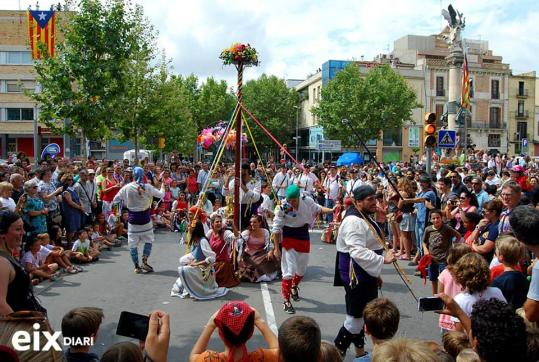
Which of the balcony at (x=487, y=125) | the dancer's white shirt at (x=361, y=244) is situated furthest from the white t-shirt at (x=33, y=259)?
the balcony at (x=487, y=125)

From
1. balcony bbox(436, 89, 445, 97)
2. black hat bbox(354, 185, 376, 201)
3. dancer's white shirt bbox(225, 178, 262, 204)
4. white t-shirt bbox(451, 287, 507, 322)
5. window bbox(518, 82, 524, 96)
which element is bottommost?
white t-shirt bbox(451, 287, 507, 322)

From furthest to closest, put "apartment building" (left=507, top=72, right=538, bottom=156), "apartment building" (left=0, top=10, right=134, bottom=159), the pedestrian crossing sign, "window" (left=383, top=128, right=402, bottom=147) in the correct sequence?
"apartment building" (left=507, top=72, right=538, bottom=156) < "window" (left=383, top=128, right=402, bottom=147) < "apartment building" (left=0, top=10, right=134, bottom=159) < the pedestrian crossing sign

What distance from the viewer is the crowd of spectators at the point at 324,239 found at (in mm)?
2781

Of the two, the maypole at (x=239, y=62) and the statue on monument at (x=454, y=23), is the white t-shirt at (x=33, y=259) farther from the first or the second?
the statue on monument at (x=454, y=23)

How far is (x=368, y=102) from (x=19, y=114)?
31026 mm

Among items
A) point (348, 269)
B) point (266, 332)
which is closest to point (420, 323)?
point (348, 269)

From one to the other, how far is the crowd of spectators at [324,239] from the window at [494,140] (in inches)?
1438

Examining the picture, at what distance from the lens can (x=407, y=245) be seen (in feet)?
35.9

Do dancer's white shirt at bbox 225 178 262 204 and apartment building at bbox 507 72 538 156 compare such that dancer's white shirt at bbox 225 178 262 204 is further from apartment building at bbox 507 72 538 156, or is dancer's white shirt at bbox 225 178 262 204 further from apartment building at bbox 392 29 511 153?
apartment building at bbox 507 72 538 156

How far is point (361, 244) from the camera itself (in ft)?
17.0

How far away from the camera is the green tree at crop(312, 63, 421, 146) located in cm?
4134

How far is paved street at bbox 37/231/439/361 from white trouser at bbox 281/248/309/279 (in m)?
0.52

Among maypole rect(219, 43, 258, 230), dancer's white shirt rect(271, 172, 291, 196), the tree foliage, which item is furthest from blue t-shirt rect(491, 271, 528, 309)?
the tree foliage

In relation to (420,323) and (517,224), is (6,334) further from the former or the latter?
(420,323)
